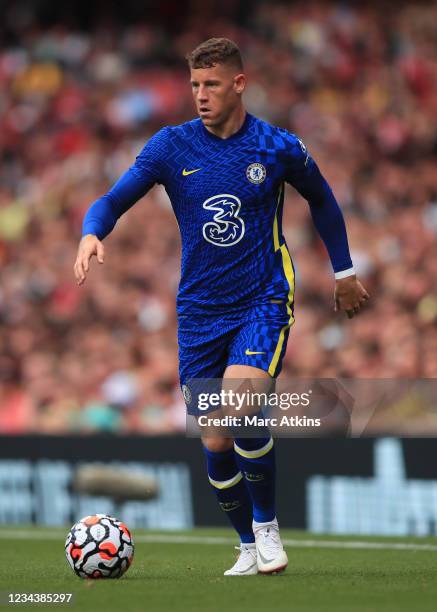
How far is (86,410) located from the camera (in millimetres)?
13883

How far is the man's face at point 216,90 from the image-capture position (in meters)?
6.62

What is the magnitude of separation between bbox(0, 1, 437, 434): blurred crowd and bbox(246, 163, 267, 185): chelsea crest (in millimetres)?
5796

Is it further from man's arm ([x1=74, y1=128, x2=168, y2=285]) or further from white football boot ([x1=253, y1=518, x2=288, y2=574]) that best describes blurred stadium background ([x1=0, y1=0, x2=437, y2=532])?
man's arm ([x1=74, y1=128, x2=168, y2=285])

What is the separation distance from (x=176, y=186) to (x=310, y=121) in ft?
28.3

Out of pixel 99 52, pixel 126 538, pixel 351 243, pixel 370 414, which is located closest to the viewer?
pixel 126 538

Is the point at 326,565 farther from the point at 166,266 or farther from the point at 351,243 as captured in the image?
the point at 166,266

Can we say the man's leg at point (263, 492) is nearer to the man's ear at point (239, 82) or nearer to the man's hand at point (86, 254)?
the man's hand at point (86, 254)

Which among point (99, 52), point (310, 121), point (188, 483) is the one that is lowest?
point (188, 483)

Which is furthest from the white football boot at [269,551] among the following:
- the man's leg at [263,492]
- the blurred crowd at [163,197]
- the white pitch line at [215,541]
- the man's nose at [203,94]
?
the blurred crowd at [163,197]

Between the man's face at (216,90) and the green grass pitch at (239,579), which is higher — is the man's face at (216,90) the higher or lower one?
the higher one

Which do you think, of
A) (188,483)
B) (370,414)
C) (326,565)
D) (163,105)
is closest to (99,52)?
(163,105)

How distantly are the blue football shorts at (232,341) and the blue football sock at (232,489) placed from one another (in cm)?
30

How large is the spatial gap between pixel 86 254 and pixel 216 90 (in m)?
1.12

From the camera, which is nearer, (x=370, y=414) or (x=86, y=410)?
(x=370, y=414)
